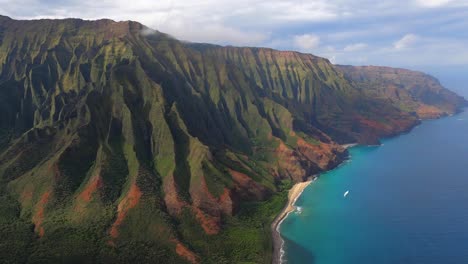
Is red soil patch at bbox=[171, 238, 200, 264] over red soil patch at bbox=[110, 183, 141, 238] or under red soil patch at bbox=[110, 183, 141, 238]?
under

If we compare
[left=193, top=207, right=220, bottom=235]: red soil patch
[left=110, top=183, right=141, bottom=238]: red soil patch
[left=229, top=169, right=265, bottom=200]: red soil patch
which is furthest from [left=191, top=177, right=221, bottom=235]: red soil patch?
[left=110, top=183, right=141, bottom=238]: red soil patch

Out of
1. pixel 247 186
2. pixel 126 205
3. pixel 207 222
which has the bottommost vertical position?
pixel 207 222

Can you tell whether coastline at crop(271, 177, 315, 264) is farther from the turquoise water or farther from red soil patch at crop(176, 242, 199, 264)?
red soil patch at crop(176, 242, 199, 264)

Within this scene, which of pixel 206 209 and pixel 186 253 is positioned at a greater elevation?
pixel 206 209

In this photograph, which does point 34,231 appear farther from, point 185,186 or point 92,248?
point 185,186

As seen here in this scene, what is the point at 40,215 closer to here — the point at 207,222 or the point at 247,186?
the point at 207,222

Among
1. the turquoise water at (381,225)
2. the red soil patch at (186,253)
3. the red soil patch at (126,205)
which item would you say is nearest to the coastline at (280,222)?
the turquoise water at (381,225)

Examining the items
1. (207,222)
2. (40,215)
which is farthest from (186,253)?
(40,215)
